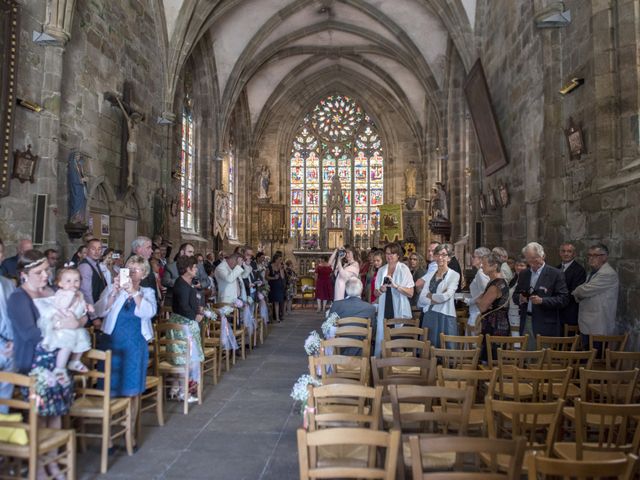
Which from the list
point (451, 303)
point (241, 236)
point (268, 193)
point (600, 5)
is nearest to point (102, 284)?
point (451, 303)

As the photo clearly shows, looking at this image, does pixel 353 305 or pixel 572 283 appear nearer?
pixel 353 305

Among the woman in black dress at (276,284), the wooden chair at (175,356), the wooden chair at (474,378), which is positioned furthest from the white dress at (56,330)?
the woman in black dress at (276,284)

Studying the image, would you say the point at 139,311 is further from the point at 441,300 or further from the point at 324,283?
the point at 324,283

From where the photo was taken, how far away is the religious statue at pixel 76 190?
9.43 meters

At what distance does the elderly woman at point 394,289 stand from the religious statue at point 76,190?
215 inches

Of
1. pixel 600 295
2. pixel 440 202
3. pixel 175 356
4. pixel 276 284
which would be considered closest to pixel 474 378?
pixel 600 295

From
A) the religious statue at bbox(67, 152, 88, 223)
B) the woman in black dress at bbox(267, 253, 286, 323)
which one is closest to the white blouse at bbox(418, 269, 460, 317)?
the religious statue at bbox(67, 152, 88, 223)

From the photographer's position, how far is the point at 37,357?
12.4 feet

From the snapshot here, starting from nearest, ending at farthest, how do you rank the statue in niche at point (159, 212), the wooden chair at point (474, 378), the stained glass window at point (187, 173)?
the wooden chair at point (474, 378) < the statue in niche at point (159, 212) < the stained glass window at point (187, 173)

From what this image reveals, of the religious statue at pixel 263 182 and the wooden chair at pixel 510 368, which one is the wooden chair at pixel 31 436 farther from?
the religious statue at pixel 263 182

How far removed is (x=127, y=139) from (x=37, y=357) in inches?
348

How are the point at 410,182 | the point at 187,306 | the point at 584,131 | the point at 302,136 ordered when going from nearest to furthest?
the point at 187,306, the point at 584,131, the point at 410,182, the point at 302,136

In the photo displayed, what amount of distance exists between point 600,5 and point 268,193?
19443 millimetres

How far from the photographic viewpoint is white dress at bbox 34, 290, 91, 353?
3.85 m
